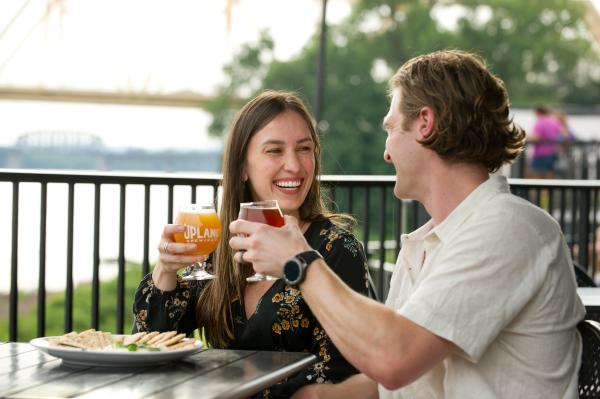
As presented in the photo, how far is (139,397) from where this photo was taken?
5.79 ft

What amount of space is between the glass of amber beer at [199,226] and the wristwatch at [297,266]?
0.52 metres

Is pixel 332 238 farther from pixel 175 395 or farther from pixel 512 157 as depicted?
pixel 175 395

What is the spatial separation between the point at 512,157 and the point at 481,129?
0.46ft

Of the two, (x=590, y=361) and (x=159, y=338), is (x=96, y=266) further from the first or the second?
(x=590, y=361)

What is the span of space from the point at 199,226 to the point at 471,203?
72cm

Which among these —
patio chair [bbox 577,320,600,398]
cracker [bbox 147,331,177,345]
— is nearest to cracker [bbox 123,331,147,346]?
cracker [bbox 147,331,177,345]

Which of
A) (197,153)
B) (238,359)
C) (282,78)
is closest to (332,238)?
(238,359)

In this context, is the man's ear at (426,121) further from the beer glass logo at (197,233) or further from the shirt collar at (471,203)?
the beer glass logo at (197,233)

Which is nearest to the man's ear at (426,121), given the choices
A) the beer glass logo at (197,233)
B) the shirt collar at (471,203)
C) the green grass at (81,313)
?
the shirt collar at (471,203)

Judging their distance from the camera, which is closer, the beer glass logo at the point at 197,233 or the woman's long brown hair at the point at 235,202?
the beer glass logo at the point at 197,233

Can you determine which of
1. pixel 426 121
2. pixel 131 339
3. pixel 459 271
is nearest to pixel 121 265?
pixel 131 339

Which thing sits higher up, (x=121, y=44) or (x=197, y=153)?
(x=121, y=44)

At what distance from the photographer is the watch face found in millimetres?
1865

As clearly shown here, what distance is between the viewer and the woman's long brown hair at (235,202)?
8.78ft
